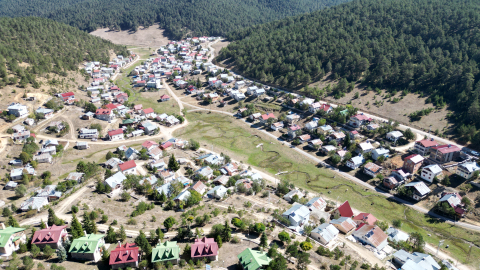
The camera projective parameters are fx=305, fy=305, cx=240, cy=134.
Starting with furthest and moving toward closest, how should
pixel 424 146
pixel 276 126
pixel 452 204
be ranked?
pixel 276 126 → pixel 424 146 → pixel 452 204

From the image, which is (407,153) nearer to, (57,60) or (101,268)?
Answer: (101,268)

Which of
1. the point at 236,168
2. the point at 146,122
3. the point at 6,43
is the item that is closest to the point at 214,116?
the point at 146,122

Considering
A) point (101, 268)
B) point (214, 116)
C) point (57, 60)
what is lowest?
point (214, 116)

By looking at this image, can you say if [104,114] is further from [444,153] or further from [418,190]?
[444,153]

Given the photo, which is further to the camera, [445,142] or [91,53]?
[91,53]

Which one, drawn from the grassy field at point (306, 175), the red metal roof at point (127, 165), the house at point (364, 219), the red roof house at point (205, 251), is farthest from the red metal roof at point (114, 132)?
the house at point (364, 219)

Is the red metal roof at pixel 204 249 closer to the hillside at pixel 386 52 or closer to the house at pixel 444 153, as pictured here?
the house at pixel 444 153

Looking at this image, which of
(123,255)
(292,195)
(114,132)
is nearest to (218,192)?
(292,195)
